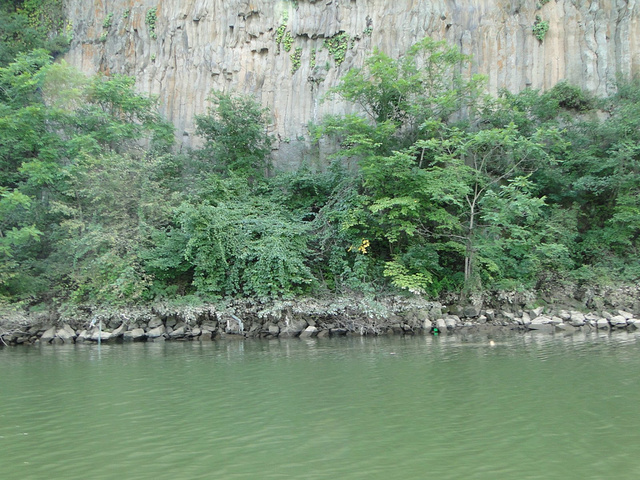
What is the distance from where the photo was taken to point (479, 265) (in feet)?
63.2

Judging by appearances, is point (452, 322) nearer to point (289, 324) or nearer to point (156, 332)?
point (289, 324)

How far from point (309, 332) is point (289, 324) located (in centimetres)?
75

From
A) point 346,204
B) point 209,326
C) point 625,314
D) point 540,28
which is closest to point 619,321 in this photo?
point 625,314

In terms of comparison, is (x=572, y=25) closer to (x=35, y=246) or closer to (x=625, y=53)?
(x=625, y=53)

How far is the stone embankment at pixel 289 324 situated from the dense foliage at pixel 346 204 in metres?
0.87

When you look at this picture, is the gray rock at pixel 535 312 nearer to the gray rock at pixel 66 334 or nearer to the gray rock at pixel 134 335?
the gray rock at pixel 134 335

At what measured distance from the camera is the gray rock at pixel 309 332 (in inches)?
714

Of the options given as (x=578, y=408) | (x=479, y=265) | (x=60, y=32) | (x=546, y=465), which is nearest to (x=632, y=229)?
(x=479, y=265)

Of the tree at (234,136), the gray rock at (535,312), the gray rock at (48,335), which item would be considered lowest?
the gray rock at (48,335)

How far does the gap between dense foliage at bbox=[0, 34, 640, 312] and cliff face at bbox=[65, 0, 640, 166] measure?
3182mm

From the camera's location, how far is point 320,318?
18.6 meters

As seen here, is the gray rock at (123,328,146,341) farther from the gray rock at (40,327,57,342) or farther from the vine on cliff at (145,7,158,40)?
the vine on cliff at (145,7,158,40)

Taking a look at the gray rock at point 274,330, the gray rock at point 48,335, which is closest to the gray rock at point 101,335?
the gray rock at point 48,335

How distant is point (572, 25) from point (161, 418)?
2590 centimetres
